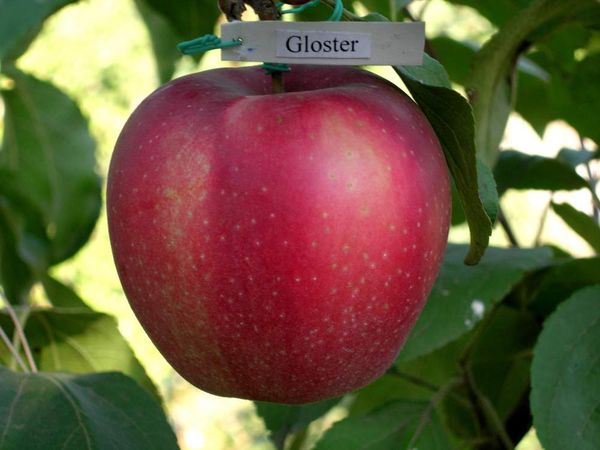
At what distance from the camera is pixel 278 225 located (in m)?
Answer: 0.51

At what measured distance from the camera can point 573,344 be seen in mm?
743

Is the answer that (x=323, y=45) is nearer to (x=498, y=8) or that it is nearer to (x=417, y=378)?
(x=498, y=8)

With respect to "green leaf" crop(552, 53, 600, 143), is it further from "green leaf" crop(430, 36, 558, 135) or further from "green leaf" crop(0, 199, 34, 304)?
"green leaf" crop(0, 199, 34, 304)

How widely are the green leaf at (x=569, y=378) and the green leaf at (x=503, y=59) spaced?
14 cm

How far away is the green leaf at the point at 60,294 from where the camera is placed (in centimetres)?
99

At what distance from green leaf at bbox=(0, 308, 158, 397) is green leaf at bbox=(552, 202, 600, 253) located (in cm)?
40

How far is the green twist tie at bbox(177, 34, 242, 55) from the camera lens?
533 mm

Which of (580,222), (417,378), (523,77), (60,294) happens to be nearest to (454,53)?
(523,77)

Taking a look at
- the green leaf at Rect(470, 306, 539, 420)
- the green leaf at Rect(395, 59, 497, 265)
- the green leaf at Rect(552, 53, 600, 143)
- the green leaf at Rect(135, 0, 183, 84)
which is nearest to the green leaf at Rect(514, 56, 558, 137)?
the green leaf at Rect(552, 53, 600, 143)

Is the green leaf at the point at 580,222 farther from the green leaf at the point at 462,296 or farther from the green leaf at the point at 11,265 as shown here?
the green leaf at the point at 11,265

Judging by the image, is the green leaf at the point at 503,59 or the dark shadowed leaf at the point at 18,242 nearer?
the green leaf at the point at 503,59

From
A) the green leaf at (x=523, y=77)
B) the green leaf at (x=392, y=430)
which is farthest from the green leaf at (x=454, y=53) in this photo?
the green leaf at (x=392, y=430)

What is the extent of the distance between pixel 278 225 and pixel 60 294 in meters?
0.54

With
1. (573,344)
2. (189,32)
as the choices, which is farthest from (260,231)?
(189,32)
